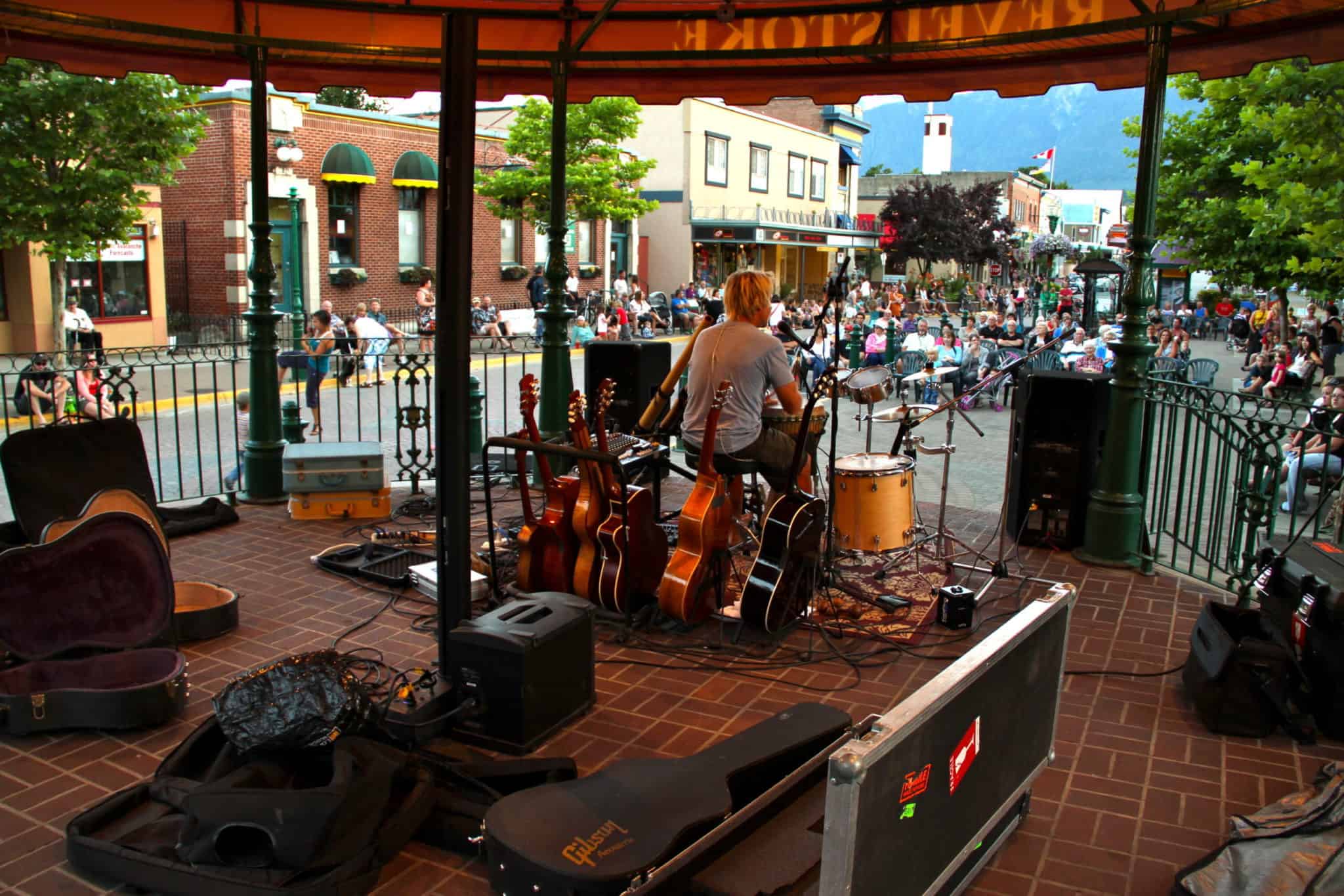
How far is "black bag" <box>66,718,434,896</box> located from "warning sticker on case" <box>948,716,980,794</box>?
1871mm

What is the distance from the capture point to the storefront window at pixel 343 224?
26.3 m

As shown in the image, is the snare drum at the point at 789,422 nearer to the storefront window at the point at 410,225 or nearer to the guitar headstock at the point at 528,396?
the guitar headstock at the point at 528,396

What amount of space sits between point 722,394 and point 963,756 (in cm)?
302

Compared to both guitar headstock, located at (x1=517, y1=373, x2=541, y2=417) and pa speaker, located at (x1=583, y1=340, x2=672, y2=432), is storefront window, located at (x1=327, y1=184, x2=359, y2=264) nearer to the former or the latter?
pa speaker, located at (x1=583, y1=340, x2=672, y2=432)

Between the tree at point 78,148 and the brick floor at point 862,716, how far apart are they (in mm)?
12675

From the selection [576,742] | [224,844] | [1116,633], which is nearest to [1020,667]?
[576,742]

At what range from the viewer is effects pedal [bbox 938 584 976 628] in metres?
5.82

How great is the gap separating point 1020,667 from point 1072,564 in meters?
4.21

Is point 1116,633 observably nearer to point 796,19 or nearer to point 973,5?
point 973,5

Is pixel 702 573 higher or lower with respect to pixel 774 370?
lower

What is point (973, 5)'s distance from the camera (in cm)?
737

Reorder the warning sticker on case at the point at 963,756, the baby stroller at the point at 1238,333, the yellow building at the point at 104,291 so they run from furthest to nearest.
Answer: the baby stroller at the point at 1238,333 < the yellow building at the point at 104,291 < the warning sticker on case at the point at 963,756

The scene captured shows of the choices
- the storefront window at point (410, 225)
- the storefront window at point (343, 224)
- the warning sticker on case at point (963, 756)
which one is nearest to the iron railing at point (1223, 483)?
the warning sticker on case at point (963, 756)

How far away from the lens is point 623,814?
3.11 metres
